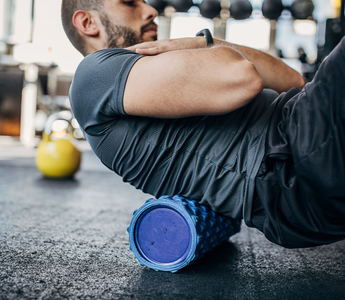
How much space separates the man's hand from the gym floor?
22.5 inches

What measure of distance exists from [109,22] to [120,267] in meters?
0.74

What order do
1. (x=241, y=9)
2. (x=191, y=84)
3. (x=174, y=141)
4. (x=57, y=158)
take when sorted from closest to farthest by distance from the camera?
(x=191, y=84) < (x=174, y=141) < (x=57, y=158) < (x=241, y=9)

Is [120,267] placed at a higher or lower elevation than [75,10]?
lower

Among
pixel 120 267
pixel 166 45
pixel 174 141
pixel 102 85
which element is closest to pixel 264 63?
pixel 166 45

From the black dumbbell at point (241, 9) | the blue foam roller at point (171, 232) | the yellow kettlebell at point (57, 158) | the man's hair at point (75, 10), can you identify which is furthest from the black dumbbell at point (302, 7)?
the blue foam roller at point (171, 232)

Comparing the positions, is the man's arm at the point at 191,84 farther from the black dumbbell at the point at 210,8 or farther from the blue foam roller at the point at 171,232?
the black dumbbell at the point at 210,8

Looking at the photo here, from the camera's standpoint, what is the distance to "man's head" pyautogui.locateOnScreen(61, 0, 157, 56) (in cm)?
105

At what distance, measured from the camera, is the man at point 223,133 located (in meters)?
0.67

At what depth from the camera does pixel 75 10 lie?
3.54ft

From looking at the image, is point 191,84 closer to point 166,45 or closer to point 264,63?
point 166,45

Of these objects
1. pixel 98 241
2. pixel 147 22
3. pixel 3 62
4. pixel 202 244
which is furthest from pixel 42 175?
pixel 3 62

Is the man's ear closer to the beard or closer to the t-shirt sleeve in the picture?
the beard

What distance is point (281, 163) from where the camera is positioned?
729 millimetres

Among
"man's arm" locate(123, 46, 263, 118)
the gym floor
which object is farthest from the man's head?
the gym floor
